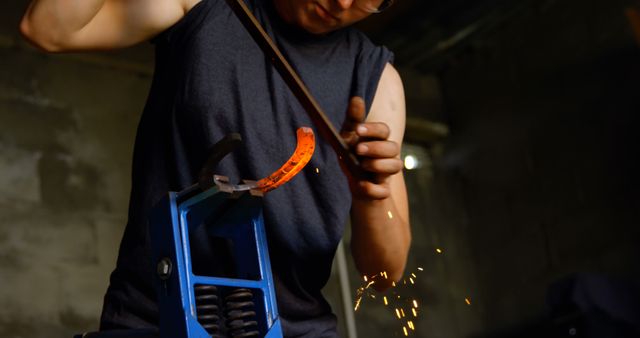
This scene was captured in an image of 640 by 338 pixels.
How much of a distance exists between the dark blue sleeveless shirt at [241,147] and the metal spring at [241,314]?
18 centimetres

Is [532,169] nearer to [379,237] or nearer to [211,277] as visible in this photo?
[379,237]

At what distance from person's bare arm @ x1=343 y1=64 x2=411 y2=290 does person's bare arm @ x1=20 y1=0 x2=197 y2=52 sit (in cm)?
30

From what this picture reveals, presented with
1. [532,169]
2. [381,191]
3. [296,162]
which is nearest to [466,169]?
[532,169]

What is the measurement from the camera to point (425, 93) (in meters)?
3.83

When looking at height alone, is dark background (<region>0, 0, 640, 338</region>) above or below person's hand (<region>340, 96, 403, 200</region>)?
above

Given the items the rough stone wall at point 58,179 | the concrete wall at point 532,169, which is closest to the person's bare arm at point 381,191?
the rough stone wall at point 58,179

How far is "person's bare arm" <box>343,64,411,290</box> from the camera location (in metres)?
0.95

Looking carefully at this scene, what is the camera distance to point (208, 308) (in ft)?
2.68

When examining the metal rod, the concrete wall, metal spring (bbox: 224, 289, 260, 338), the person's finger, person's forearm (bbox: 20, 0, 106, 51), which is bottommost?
metal spring (bbox: 224, 289, 260, 338)

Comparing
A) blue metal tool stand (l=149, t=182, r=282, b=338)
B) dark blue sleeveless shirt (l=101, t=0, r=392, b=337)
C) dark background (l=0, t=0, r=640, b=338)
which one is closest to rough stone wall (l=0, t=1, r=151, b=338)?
dark background (l=0, t=0, r=640, b=338)

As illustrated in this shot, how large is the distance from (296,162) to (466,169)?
118 inches

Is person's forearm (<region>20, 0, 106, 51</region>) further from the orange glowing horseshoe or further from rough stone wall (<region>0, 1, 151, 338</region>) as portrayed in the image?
rough stone wall (<region>0, 1, 151, 338</region>)

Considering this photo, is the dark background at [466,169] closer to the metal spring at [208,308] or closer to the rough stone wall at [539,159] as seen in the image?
the rough stone wall at [539,159]

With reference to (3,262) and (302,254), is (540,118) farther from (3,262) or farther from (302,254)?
(302,254)
